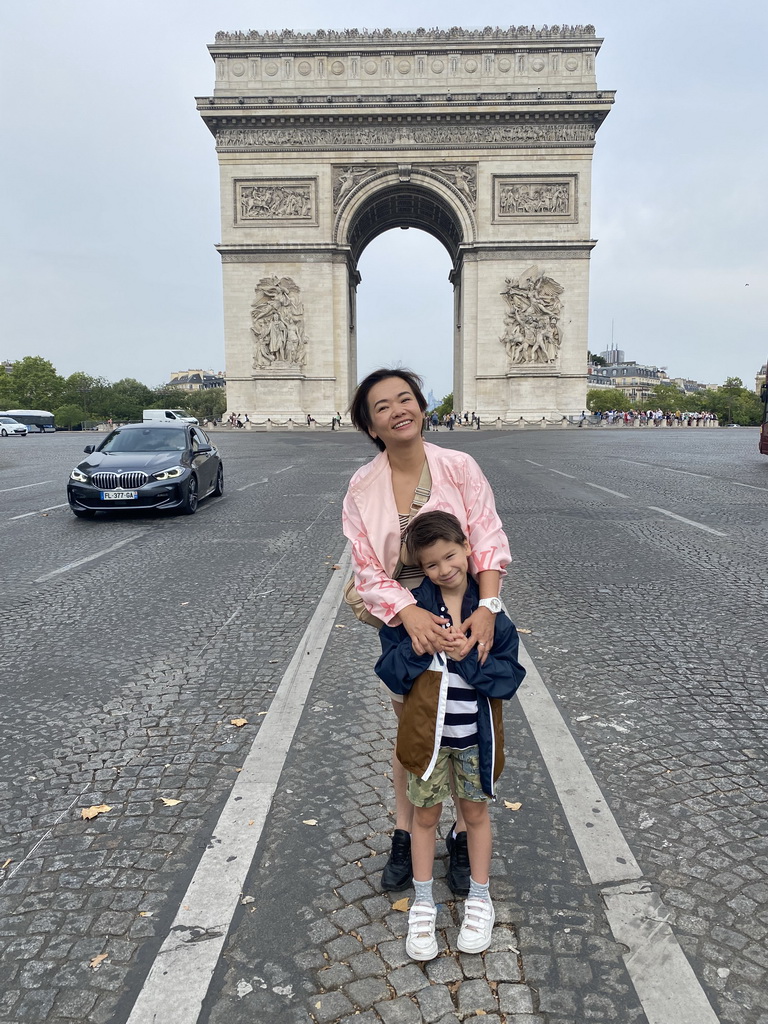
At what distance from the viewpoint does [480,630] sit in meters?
2.14

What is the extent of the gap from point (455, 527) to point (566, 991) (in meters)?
1.23

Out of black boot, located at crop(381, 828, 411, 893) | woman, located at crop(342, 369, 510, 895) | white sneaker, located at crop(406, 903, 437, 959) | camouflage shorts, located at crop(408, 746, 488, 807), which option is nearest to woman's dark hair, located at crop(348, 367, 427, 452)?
woman, located at crop(342, 369, 510, 895)

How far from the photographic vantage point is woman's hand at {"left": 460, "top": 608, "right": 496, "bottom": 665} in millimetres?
2143

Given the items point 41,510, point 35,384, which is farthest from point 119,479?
point 35,384

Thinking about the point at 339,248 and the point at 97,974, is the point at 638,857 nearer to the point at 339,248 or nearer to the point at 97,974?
the point at 97,974

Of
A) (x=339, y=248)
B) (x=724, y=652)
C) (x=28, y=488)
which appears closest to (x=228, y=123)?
(x=339, y=248)

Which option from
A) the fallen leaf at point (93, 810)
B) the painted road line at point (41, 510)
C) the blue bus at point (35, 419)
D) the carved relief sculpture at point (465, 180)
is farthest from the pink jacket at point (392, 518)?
the blue bus at point (35, 419)

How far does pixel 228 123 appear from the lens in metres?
41.3

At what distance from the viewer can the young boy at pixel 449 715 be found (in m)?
2.15

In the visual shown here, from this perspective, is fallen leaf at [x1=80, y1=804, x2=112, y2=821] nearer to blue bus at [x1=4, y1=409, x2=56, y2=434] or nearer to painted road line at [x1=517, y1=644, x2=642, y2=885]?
painted road line at [x1=517, y1=644, x2=642, y2=885]

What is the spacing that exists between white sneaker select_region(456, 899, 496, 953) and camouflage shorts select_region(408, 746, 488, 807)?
0.29 metres

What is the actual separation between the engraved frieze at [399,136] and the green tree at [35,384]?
67318 millimetres

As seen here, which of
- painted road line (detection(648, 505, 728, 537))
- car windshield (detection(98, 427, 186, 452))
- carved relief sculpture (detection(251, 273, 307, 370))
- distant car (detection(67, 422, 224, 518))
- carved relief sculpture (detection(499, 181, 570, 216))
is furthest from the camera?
carved relief sculpture (detection(251, 273, 307, 370))

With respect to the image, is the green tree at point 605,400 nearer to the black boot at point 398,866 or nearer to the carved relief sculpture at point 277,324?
the carved relief sculpture at point 277,324
